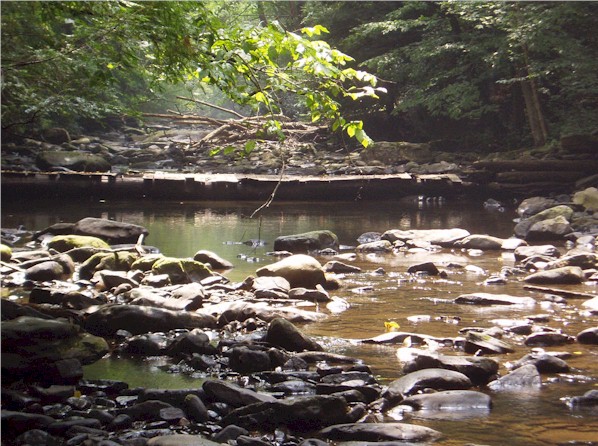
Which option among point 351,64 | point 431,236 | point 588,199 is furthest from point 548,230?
point 351,64

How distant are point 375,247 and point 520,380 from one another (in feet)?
20.0

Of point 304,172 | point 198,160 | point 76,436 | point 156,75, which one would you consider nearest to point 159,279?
point 156,75

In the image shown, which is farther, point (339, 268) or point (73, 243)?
point (73, 243)

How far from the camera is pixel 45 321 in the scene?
15.2ft

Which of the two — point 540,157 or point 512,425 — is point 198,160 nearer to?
point 540,157

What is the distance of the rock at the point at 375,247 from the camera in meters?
10.3

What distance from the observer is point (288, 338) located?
16.1 feet

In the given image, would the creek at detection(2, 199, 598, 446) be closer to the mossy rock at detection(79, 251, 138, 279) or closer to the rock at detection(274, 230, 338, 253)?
the rock at detection(274, 230, 338, 253)

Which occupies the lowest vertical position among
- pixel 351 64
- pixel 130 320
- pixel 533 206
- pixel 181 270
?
pixel 130 320

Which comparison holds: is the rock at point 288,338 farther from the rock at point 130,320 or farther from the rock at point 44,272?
the rock at point 44,272

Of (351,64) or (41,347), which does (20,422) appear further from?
(351,64)

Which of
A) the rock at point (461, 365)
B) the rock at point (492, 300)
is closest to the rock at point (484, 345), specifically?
the rock at point (461, 365)

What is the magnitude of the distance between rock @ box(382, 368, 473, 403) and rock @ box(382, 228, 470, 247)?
6.70 meters

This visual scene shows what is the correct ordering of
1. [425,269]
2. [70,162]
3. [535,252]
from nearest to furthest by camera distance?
1. [425,269]
2. [535,252]
3. [70,162]
